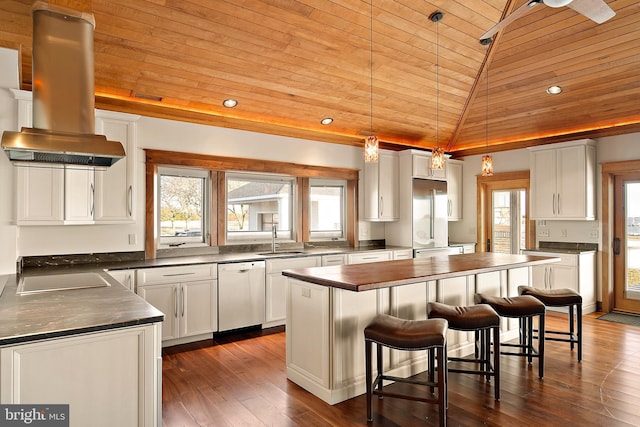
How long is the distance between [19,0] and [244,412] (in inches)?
136

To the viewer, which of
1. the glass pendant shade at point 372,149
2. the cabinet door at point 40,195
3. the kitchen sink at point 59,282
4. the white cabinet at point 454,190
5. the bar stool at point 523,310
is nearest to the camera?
the kitchen sink at point 59,282

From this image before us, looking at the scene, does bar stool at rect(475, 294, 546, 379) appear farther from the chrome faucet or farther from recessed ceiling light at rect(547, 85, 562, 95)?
recessed ceiling light at rect(547, 85, 562, 95)

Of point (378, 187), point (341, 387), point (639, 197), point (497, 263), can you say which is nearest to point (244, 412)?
point (341, 387)

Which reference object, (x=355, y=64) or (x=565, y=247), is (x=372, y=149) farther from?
(x=565, y=247)

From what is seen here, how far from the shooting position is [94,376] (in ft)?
5.94

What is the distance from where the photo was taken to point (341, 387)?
2875mm

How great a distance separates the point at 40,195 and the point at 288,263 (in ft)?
8.43

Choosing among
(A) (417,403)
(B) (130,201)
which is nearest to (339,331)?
(A) (417,403)

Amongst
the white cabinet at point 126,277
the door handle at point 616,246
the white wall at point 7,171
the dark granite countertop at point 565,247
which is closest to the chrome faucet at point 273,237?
the white cabinet at point 126,277

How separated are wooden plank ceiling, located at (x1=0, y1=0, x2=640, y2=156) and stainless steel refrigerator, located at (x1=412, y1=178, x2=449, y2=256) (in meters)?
1.06

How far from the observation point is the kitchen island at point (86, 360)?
1668mm

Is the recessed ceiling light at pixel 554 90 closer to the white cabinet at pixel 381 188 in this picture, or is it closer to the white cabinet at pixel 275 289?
the white cabinet at pixel 381 188

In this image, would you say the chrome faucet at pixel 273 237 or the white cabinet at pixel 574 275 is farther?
the chrome faucet at pixel 273 237

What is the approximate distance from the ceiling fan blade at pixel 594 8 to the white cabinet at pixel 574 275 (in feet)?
10.9
